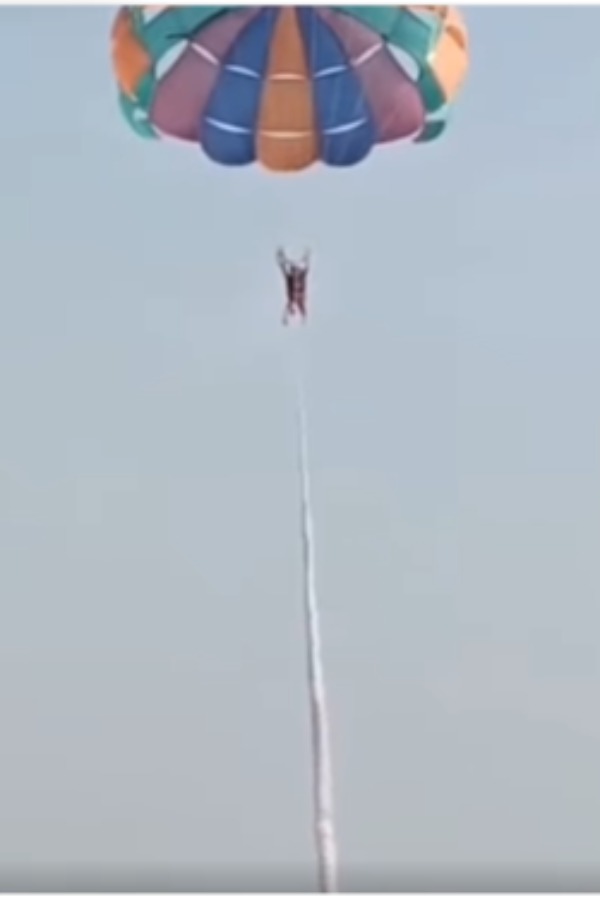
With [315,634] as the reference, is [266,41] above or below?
above

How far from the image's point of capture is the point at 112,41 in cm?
1091

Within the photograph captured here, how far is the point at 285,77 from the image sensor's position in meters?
11.0

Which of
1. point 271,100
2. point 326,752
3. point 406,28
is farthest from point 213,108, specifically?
point 326,752

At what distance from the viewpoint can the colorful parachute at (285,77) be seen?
10.8m

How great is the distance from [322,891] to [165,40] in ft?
16.8

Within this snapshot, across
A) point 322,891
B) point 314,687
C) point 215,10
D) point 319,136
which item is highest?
point 215,10

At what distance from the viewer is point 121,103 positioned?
438 inches

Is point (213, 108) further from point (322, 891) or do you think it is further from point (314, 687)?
point (322, 891)

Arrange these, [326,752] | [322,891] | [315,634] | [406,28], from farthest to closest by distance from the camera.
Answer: [406,28] → [315,634] → [326,752] → [322,891]

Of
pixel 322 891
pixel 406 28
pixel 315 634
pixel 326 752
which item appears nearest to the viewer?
pixel 322 891

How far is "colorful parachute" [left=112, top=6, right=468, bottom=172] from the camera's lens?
10844 millimetres

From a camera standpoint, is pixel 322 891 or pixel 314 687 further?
pixel 314 687

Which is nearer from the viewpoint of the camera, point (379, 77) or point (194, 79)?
point (379, 77)

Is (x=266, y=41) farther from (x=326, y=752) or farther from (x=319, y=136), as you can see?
(x=326, y=752)
